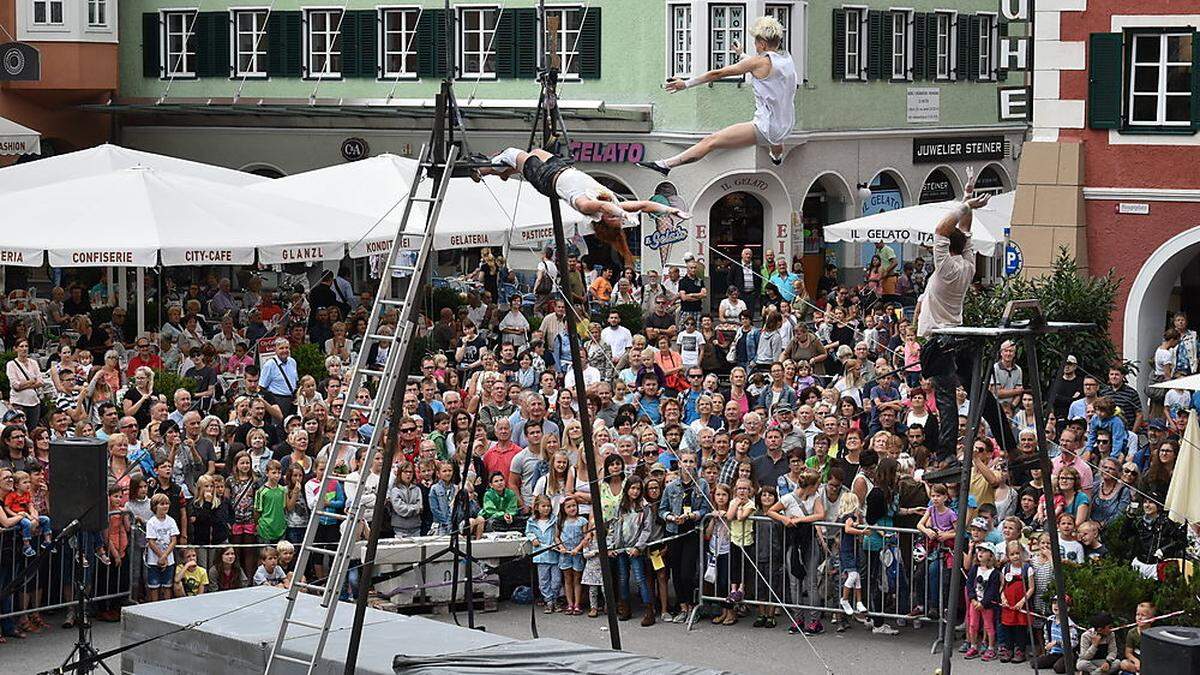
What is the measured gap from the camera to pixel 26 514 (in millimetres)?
17297

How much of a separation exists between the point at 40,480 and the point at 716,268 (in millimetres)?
21381

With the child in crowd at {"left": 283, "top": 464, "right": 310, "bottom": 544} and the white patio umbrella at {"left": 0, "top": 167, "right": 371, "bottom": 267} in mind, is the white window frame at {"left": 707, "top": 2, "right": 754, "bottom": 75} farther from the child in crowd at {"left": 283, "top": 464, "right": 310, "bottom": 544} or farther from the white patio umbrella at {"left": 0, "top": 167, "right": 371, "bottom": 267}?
the child in crowd at {"left": 283, "top": 464, "right": 310, "bottom": 544}

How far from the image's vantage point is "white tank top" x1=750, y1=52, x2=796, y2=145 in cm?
1248

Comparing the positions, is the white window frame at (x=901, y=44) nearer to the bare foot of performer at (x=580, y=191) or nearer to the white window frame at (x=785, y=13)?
the white window frame at (x=785, y=13)

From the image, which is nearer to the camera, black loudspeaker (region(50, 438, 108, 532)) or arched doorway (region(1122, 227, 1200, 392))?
black loudspeaker (region(50, 438, 108, 532))

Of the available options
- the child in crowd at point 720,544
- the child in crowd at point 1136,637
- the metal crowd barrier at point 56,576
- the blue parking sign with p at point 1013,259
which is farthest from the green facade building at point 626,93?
the child in crowd at point 1136,637

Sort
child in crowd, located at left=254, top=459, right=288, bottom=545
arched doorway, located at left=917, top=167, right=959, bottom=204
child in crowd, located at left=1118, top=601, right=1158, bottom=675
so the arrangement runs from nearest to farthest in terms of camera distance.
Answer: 1. child in crowd, located at left=1118, top=601, right=1158, bottom=675
2. child in crowd, located at left=254, top=459, right=288, bottom=545
3. arched doorway, located at left=917, top=167, right=959, bottom=204

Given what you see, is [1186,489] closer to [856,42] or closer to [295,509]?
[295,509]

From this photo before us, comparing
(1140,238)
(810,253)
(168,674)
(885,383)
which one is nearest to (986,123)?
(810,253)

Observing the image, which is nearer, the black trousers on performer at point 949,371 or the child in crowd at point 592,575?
the black trousers on performer at point 949,371

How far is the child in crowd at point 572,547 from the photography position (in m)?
18.6

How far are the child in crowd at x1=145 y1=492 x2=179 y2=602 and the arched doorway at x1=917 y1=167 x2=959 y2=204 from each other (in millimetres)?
27068

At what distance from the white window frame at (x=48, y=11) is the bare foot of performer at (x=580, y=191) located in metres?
30.5

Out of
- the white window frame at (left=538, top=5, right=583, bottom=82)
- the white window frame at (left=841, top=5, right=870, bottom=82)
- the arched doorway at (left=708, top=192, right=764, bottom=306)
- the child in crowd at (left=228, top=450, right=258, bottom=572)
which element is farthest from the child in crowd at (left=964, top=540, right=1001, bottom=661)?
the white window frame at (left=841, top=5, right=870, bottom=82)
